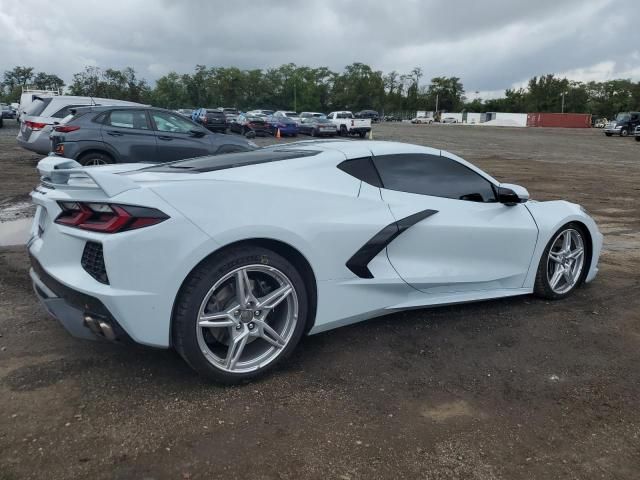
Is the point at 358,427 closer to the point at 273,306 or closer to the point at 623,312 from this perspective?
the point at 273,306

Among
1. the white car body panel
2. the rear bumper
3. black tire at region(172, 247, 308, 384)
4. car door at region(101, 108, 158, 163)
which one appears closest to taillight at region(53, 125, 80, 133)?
car door at region(101, 108, 158, 163)

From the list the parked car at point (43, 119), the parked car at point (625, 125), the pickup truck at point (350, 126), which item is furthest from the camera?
the parked car at point (625, 125)

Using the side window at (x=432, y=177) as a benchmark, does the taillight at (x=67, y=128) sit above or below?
above

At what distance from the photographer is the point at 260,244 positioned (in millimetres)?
3027

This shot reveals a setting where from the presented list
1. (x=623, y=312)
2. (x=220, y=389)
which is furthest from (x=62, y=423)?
(x=623, y=312)

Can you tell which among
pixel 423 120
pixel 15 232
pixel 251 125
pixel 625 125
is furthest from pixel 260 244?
pixel 423 120

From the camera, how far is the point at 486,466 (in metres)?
2.42

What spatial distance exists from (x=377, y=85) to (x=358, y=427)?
13048 cm

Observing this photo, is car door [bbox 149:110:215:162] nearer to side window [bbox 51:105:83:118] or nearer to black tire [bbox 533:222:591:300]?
side window [bbox 51:105:83:118]

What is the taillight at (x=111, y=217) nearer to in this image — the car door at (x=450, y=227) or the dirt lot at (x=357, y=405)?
the dirt lot at (x=357, y=405)

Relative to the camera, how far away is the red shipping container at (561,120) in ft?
271

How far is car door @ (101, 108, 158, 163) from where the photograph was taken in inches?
381

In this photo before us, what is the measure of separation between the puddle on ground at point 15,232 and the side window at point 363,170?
4.29m

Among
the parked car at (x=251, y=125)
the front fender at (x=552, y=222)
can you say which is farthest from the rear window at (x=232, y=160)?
the parked car at (x=251, y=125)
